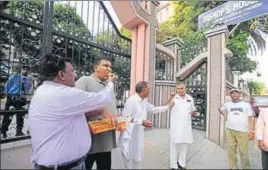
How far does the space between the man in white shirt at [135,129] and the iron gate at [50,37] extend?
9cm

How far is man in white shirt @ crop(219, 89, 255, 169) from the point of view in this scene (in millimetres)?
1749

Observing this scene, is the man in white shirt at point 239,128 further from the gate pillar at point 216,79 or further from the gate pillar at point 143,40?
the gate pillar at point 143,40

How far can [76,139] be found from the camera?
87 cm

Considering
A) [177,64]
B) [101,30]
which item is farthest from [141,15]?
[177,64]

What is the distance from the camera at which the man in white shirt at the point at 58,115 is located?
0.81 m

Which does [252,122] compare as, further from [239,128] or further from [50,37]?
[50,37]

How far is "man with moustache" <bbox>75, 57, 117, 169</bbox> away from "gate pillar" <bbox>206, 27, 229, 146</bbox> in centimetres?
150

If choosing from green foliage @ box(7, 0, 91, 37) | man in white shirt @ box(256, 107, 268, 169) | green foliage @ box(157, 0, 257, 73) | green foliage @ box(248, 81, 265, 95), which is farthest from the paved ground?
green foliage @ box(7, 0, 91, 37)

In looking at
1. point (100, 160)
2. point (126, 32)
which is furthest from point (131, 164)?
point (126, 32)

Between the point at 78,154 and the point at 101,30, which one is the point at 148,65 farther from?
the point at 78,154

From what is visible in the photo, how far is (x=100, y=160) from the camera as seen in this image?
1.19 meters

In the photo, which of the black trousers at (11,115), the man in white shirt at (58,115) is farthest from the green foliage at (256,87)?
the black trousers at (11,115)

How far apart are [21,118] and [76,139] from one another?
1244 millimetres

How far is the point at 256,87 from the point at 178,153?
742mm
